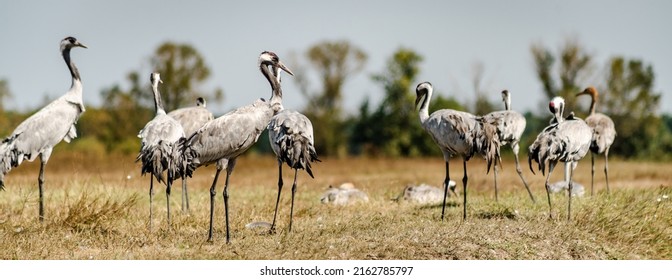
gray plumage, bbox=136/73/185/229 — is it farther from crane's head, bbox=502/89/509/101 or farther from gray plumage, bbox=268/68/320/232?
crane's head, bbox=502/89/509/101

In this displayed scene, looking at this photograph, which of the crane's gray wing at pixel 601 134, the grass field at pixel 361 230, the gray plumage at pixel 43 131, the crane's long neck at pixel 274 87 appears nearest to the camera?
the grass field at pixel 361 230

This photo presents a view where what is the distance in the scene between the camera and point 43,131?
10.8 meters

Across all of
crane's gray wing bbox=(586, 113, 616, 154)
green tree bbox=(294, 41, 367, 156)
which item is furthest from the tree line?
crane's gray wing bbox=(586, 113, 616, 154)

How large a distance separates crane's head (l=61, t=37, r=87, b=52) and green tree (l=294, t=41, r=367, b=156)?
28222mm

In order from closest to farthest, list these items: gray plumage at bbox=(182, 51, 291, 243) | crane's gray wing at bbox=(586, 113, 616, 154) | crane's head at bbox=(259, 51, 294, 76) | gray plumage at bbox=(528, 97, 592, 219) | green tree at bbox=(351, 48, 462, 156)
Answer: gray plumage at bbox=(182, 51, 291, 243) < crane's head at bbox=(259, 51, 294, 76) < gray plumage at bbox=(528, 97, 592, 219) < crane's gray wing at bbox=(586, 113, 616, 154) < green tree at bbox=(351, 48, 462, 156)

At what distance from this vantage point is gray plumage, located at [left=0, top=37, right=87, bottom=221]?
1063cm

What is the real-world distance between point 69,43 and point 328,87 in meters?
30.0

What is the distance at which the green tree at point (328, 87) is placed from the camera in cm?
4047

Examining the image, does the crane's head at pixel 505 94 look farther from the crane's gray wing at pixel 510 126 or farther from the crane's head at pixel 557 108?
the crane's head at pixel 557 108

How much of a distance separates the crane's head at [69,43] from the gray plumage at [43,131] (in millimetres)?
214

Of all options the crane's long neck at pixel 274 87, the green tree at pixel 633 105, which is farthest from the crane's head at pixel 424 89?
the green tree at pixel 633 105

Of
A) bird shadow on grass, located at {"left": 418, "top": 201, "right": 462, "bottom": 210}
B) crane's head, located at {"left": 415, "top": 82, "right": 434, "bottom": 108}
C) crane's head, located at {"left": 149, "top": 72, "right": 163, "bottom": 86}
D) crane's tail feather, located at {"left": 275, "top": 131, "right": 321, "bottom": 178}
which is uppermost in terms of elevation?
crane's head, located at {"left": 149, "top": 72, "right": 163, "bottom": 86}

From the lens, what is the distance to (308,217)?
37.1ft

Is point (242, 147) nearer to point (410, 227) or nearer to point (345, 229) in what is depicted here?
point (345, 229)
